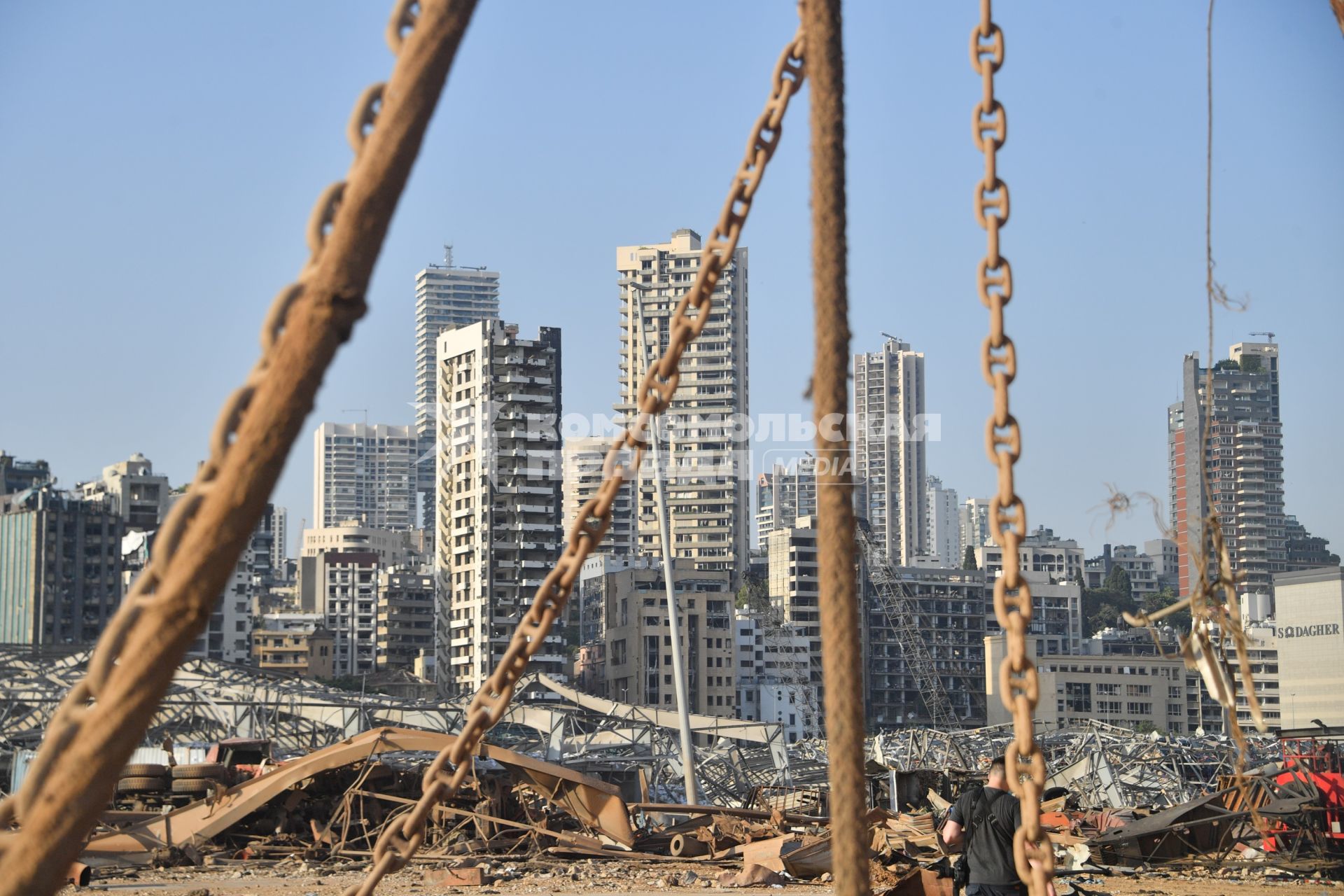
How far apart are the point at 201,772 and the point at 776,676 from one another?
84943 mm

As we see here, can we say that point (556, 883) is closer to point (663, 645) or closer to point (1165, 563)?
point (663, 645)

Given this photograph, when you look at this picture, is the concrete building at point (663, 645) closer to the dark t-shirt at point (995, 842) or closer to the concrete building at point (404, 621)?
the concrete building at point (404, 621)

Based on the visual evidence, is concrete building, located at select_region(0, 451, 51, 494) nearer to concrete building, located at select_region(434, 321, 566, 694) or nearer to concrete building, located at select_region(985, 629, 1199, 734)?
concrete building, located at select_region(434, 321, 566, 694)

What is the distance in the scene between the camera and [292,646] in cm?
10556

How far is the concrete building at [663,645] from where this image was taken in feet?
295

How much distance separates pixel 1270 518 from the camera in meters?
138

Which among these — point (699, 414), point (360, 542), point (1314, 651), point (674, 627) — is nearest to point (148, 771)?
point (674, 627)

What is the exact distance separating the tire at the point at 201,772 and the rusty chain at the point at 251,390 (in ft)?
56.6

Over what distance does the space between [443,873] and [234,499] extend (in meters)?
12.4

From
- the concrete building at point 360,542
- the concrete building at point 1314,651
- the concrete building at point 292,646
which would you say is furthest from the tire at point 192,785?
the concrete building at point 360,542

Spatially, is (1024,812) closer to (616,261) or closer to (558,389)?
(558,389)

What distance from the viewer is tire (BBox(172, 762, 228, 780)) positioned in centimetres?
1964

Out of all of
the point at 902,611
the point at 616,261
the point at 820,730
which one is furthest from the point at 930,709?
the point at 616,261

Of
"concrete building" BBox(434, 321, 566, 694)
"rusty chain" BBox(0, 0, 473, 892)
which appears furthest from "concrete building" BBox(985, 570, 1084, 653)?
"rusty chain" BBox(0, 0, 473, 892)
